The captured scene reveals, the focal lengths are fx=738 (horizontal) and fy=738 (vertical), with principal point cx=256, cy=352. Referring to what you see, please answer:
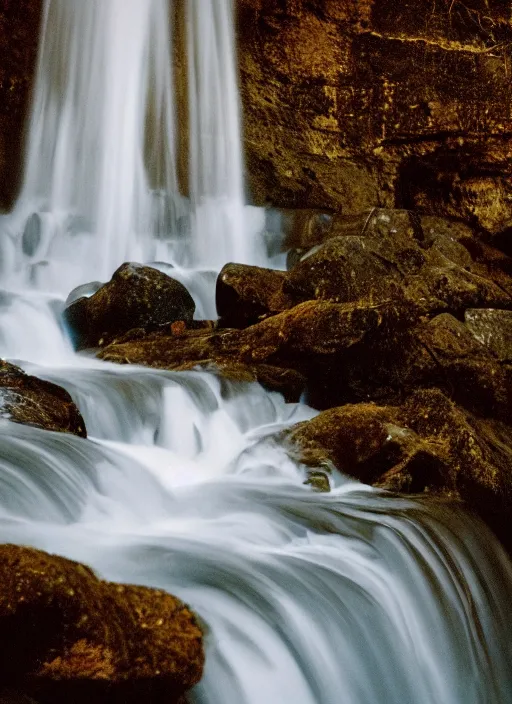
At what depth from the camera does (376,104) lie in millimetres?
13219

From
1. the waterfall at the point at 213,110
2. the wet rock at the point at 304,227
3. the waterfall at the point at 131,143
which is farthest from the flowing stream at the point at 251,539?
the waterfall at the point at 213,110

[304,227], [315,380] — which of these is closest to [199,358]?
[315,380]

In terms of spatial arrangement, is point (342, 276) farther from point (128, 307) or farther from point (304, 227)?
point (304, 227)

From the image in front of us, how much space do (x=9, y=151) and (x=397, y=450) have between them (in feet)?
30.4

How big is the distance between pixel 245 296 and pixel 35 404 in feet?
13.9

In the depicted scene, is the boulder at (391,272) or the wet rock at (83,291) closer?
the boulder at (391,272)

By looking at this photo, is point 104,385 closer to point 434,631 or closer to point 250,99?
point 434,631

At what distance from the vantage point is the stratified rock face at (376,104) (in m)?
13.1

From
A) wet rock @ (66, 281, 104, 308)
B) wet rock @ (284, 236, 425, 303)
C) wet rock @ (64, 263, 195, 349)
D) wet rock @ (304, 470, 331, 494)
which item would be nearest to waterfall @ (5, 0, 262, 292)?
wet rock @ (66, 281, 104, 308)

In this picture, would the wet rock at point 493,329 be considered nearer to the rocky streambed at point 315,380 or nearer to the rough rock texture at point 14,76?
the rocky streambed at point 315,380

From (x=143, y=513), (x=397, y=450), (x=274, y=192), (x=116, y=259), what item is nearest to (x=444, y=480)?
(x=397, y=450)

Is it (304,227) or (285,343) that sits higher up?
(304,227)

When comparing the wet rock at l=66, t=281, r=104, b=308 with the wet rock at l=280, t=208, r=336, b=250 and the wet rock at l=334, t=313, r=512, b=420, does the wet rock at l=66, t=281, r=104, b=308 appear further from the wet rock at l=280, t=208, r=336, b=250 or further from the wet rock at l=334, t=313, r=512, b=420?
the wet rock at l=334, t=313, r=512, b=420

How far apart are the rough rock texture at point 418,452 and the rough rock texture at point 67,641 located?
3020 mm
